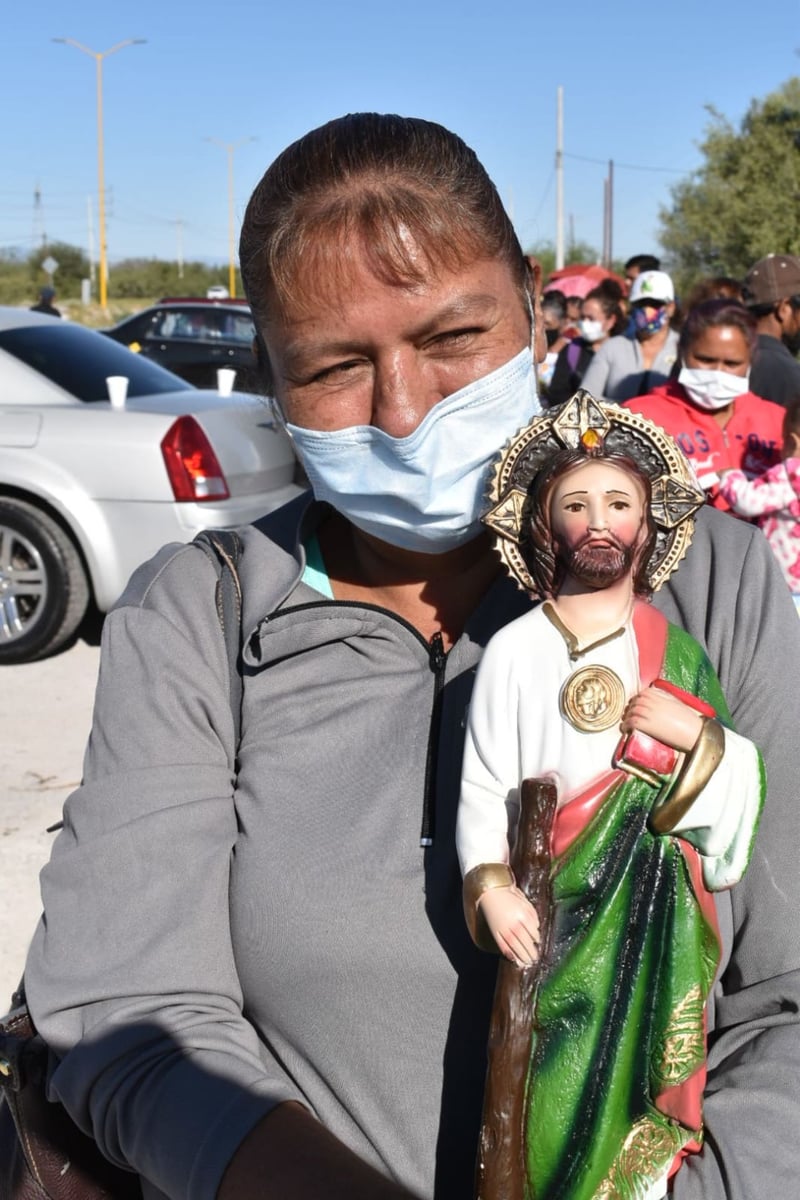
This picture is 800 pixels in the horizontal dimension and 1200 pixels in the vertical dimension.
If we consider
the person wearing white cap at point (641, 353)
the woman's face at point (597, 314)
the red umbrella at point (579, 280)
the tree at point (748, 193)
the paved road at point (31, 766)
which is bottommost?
the paved road at point (31, 766)

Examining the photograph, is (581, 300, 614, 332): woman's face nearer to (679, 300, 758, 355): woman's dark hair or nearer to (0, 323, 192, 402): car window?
(0, 323, 192, 402): car window

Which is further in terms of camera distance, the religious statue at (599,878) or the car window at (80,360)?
the car window at (80,360)

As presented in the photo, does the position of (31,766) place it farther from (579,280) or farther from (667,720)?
(579,280)

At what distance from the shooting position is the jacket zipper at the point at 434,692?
157cm

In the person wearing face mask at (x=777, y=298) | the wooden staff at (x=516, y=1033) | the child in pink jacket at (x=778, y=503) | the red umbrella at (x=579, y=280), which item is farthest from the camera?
the red umbrella at (x=579, y=280)

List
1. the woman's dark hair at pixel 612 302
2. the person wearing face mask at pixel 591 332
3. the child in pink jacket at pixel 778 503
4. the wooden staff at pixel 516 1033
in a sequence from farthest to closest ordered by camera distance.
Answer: the woman's dark hair at pixel 612 302 < the person wearing face mask at pixel 591 332 < the child in pink jacket at pixel 778 503 < the wooden staff at pixel 516 1033

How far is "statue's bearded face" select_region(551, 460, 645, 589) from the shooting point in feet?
4.61

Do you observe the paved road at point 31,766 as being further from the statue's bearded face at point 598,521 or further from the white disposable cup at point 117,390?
the statue's bearded face at point 598,521

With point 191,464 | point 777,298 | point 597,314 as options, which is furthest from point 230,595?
point 597,314

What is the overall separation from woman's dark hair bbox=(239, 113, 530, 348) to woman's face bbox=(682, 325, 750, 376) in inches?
152

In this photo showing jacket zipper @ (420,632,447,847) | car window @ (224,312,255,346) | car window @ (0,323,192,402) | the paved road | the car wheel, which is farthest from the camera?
car window @ (224,312,255,346)

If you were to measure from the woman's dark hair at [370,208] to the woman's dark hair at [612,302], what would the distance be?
32.2 feet

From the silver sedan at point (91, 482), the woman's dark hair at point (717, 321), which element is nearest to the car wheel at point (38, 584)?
the silver sedan at point (91, 482)

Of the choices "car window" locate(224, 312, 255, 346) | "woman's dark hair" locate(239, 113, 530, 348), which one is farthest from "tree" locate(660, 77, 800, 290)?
"woman's dark hair" locate(239, 113, 530, 348)
